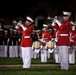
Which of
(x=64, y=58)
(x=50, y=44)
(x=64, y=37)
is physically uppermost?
(x=64, y=37)

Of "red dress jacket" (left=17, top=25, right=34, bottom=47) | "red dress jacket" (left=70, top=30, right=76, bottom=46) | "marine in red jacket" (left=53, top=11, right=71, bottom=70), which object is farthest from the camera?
"red dress jacket" (left=70, top=30, right=76, bottom=46)

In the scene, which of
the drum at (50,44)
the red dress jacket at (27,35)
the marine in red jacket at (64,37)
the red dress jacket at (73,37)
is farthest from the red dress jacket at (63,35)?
the drum at (50,44)

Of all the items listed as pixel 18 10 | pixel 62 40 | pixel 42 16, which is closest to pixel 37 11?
pixel 42 16

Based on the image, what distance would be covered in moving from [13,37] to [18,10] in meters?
1.82

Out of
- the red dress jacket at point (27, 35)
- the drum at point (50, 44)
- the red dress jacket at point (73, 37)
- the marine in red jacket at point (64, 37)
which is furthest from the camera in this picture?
the drum at point (50, 44)

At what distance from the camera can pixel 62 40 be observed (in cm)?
1977

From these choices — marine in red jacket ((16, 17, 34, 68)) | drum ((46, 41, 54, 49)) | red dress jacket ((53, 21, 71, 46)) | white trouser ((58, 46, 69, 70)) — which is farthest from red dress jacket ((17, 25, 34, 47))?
drum ((46, 41, 54, 49))

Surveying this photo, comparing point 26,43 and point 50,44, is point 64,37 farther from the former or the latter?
point 50,44

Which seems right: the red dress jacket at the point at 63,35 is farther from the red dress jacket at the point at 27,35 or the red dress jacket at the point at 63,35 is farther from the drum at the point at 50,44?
the drum at the point at 50,44

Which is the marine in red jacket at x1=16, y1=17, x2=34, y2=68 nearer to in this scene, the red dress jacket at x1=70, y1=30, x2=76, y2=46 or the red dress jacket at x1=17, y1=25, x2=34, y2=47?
the red dress jacket at x1=17, y1=25, x2=34, y2=47

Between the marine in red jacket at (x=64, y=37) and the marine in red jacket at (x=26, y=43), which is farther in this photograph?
the marine in red jacket at (x=26, y=43)

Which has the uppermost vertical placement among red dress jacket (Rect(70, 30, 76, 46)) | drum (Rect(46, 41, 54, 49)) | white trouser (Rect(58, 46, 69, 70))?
red dress jacket (Rect(70, 30, 76, 46))

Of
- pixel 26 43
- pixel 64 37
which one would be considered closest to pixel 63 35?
pixel 64 37

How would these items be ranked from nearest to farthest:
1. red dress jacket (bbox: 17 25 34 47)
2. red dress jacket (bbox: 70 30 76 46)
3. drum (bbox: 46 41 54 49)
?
red dress jacket (bbox: 17 25 34 47)
red dress jacket (bbox: 70 30 76 46)
drum (bbox: 46 41 54 49)
